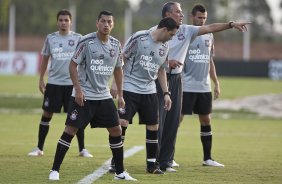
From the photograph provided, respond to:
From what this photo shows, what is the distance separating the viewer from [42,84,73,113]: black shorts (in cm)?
1543

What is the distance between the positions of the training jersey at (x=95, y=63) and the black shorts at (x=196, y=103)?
8.88ft

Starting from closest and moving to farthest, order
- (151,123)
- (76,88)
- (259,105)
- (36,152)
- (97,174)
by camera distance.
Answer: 1. (76,88)
2. (97,174)
3. (151,123)
4. (36,152)
5. (259,105)

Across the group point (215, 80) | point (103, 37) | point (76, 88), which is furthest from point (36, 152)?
point (103, 37)

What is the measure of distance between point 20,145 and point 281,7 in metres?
90.0

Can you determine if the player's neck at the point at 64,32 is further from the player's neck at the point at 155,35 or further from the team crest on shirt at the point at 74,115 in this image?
the team crest on shirt at the point at 74,115

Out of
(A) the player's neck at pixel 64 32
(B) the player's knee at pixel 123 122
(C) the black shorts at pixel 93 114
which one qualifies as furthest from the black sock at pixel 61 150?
(A) the player's neck at pixel 64 32

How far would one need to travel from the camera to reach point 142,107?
41.5 ft

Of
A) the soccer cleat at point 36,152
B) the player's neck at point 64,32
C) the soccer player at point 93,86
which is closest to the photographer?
the soccer player at point 93,86

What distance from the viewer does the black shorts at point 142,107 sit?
496 inches

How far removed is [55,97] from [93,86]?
3.81 m

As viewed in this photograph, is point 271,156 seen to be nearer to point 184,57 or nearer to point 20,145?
point 184,57

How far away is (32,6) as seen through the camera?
8869 cm

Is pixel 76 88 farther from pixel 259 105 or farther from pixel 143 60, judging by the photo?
pixel 259 105

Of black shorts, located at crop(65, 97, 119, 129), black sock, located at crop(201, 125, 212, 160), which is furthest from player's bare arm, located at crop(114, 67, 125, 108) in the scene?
black sock, located at crop(201, 125, 212, 160)
